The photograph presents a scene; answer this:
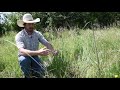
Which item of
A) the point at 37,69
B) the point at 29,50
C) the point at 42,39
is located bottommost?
the point at 37,69

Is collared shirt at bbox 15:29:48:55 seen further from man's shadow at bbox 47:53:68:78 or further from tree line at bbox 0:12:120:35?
tree line at bbox 0:12:120:35

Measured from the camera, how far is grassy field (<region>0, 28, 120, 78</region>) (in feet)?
12.9

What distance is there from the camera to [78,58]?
4.34 meters

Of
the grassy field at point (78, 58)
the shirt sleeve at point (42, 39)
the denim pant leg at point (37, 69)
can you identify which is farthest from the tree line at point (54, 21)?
the denim pant leg at point (37, 69)

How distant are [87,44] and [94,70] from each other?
35.1 inches

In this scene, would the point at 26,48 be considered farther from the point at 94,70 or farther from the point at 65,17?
the point at 65,17

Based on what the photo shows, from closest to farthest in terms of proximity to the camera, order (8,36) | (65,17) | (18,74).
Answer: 1. (18,74)
2. (8,36)
3. (65,17)

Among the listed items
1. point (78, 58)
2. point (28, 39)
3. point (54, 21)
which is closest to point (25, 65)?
point (28, 39)

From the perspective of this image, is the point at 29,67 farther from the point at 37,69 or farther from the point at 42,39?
the point at 42,39

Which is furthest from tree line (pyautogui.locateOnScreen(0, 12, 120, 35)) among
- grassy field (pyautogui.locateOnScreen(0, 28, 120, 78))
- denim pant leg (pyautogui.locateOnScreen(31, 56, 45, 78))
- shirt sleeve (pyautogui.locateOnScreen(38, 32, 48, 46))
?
denim pant leg (pyautogui.locateOnScreen(31, 56, 45, 78))
